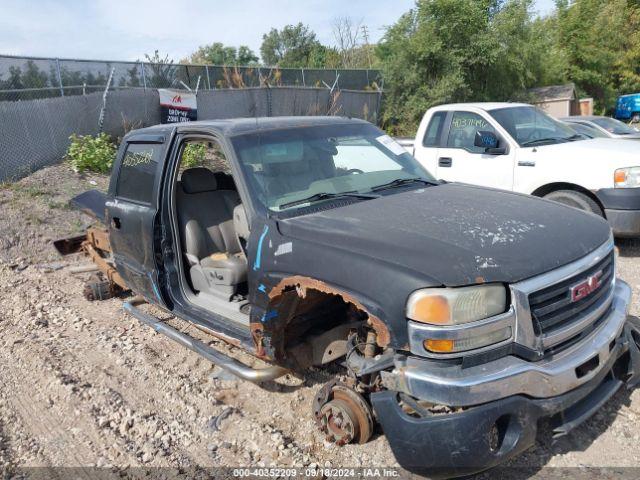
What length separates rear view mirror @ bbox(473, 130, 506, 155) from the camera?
6.19 metres

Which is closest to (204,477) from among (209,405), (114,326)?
(209,405)

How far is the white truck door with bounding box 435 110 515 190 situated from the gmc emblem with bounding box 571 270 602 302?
3.83 metres

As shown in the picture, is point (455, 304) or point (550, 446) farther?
point (550, 446)

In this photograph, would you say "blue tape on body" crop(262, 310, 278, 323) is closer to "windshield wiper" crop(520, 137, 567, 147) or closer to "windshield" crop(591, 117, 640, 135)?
"windshield wiper" crop(520, 137, 567, 147)

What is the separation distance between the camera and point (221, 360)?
3.42m

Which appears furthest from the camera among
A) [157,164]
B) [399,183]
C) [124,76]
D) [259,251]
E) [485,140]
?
[124,76]

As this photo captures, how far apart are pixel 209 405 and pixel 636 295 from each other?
406cm

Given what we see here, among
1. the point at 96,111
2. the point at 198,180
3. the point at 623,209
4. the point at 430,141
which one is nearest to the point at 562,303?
the point at 198,180

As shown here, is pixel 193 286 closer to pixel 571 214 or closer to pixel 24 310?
pixel 24 310

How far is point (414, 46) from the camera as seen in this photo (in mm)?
18578

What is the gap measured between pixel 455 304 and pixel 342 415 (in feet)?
3.39

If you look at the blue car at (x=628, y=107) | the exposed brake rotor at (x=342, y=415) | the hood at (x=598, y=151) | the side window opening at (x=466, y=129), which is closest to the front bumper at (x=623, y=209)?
the hood at (x=598, y=151)

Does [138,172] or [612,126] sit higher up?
[138,172]

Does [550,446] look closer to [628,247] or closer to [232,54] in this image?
[628,247]
